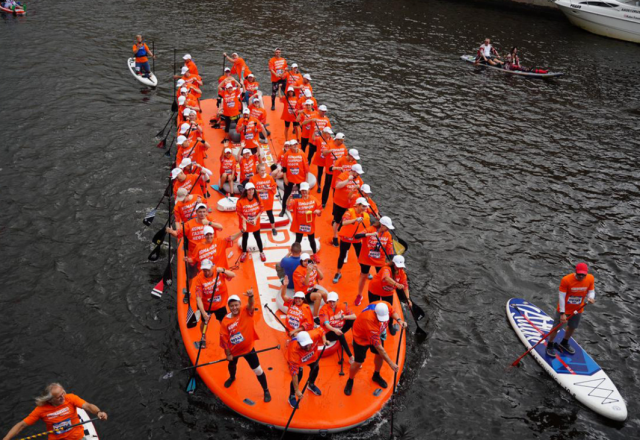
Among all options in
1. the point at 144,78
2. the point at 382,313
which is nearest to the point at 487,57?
the point at 144,78

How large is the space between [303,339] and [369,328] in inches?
58.1

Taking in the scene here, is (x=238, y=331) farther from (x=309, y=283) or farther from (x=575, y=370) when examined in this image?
(x=575, y=370)

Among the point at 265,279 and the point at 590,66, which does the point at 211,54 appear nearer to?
the point at 265,279

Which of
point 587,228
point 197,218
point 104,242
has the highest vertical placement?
point 197,218

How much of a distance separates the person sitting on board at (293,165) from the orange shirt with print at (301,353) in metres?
6.17

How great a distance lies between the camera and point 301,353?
935cm

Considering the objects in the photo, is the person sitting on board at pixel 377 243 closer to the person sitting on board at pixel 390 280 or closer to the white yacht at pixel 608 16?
the person sitting on board at pixel 390 280

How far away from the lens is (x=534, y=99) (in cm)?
2786

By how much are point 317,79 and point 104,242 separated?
674 inches

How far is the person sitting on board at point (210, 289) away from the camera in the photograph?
34.2 feet

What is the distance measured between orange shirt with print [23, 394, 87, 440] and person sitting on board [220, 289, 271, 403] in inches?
104

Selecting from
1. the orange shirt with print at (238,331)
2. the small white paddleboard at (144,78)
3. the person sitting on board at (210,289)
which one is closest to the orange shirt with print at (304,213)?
the person sitting on board at (210,289)

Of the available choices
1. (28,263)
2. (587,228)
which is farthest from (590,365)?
(28,263)

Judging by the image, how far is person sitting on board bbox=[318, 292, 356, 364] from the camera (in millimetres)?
9969
